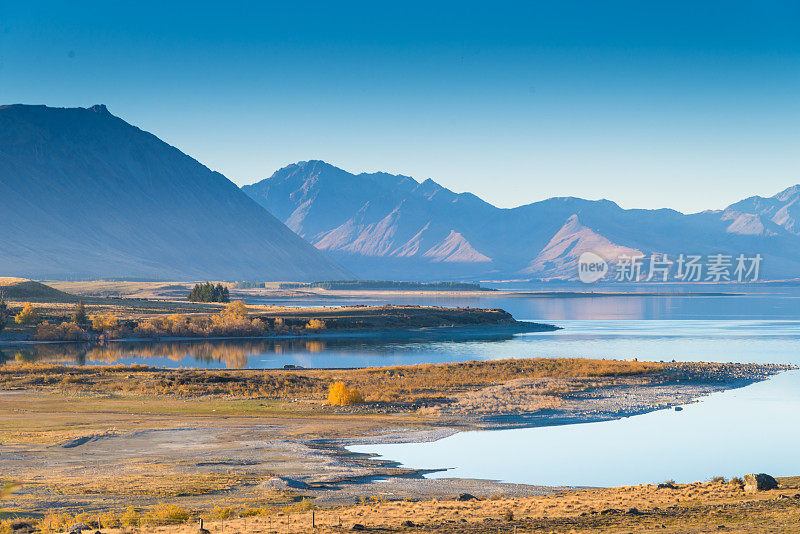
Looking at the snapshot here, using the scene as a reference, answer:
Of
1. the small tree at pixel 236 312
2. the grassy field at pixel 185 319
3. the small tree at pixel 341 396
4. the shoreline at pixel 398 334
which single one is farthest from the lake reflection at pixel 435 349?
the small tree at pixel 341 396

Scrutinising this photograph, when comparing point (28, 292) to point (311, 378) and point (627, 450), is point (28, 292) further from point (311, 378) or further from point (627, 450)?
point (627, 450)

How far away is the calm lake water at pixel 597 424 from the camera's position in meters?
31.4

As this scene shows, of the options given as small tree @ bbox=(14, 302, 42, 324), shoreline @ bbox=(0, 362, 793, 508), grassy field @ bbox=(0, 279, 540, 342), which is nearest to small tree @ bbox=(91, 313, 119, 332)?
grassy field @ bbox=(0, 279, 540, 342)

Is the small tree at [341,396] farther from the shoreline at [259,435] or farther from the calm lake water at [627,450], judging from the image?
the calm lake water at [627,450]

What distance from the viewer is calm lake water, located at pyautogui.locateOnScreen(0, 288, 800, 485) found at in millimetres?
31422

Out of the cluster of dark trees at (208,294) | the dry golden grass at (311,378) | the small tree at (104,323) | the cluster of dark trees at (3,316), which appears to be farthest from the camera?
the cluster of dark trees at (208,294)

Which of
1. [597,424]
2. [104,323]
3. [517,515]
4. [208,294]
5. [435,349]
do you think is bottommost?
[597,424]

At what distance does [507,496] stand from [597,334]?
92.7m

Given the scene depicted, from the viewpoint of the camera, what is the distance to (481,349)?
95.1 metres

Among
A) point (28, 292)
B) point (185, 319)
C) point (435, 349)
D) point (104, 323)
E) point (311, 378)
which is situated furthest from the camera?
point (28, 292)

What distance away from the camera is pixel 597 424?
140 feet

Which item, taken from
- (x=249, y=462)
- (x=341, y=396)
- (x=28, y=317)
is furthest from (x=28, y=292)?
(x=249, y=462)

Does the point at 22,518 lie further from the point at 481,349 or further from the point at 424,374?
the point at 481,349

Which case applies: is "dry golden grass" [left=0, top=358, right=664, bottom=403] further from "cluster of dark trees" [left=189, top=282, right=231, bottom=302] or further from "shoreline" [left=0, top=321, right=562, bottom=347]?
"cluster of dark trees" [left=189, top=282, right=231, bottom=302]
